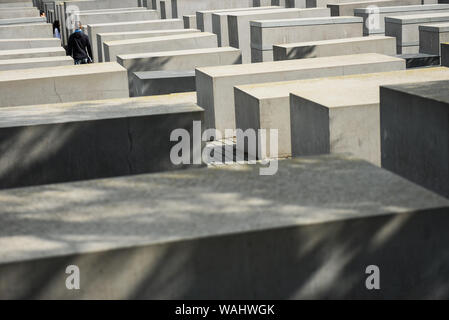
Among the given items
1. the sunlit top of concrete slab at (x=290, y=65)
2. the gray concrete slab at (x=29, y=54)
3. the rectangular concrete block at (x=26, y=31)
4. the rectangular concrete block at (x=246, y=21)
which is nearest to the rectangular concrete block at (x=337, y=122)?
the sunlit top of concrete slab at (x=290, y=65)

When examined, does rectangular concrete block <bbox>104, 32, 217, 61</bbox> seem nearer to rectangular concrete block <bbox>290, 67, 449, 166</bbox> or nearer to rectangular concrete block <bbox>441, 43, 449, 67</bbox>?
rectangular concrete block <bbox>441, 43, 449, 67</bbox>

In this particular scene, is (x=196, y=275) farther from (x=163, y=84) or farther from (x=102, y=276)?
(x=163, y=84)

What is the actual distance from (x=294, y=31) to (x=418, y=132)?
985 centimetres

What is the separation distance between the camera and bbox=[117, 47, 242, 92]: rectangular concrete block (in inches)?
527

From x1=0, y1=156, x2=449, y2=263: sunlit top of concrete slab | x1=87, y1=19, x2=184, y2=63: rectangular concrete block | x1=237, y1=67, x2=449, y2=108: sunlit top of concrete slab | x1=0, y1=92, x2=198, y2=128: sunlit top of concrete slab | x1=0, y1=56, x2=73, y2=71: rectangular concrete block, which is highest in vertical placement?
x1=87, y1=19, x2=184, y2=63: rectangular concrete block

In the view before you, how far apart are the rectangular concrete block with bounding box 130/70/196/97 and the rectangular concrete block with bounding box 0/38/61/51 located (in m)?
5.13

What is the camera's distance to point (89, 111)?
698 centimetres

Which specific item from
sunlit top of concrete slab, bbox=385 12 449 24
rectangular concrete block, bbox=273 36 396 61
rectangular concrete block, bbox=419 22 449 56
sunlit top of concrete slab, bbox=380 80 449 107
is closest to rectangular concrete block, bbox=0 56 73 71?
rectangular concrete block, bbox=273 36 396 61

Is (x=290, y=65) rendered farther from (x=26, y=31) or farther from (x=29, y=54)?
(x=26, y=31)

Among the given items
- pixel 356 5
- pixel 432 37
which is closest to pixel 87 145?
pixel 432 37

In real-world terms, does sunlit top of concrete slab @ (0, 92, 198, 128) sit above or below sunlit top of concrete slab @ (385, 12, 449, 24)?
below

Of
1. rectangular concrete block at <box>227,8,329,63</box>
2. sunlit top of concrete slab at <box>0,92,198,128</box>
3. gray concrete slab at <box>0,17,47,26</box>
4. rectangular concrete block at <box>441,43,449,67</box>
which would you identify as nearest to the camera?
sunlit top of concrete slab at <box>0,92,198,128</box>

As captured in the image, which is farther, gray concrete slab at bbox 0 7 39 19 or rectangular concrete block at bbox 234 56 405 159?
gray concrete slab at bbox 0 7 39 19
